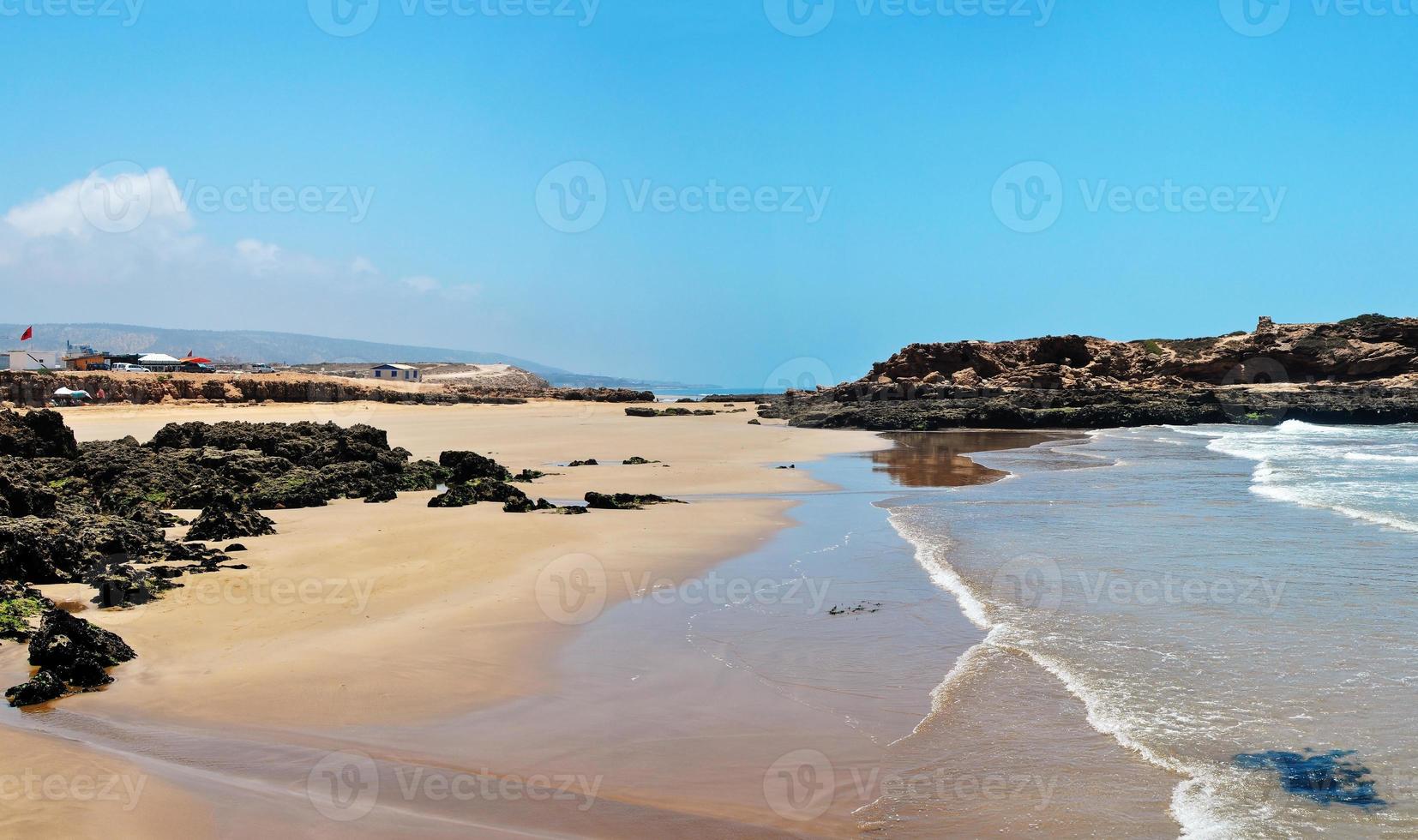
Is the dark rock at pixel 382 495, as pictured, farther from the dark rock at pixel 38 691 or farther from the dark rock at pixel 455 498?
the dark rock at pixel 38 691

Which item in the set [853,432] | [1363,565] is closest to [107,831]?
[1363,565]

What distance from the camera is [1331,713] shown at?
5270 mm

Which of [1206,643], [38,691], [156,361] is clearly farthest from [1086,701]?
[156,361]

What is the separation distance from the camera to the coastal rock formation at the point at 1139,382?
35.9m

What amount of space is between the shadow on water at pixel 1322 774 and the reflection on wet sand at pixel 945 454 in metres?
12.5

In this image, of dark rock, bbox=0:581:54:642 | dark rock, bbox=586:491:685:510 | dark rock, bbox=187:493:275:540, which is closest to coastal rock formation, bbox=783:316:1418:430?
dark rock, bbox=586:491:685:510

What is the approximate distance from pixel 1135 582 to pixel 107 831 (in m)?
8.13

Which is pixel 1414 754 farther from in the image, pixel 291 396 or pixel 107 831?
pixel 291 396

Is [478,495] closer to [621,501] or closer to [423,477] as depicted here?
[621,501]

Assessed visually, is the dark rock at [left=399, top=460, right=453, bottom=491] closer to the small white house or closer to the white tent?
the white tent

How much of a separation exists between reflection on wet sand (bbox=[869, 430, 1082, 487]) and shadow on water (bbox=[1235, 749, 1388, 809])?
12511mm

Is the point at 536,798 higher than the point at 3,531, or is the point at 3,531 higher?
the point at 3,531

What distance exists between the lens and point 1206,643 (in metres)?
6.69

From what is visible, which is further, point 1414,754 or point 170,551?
point 170,551
